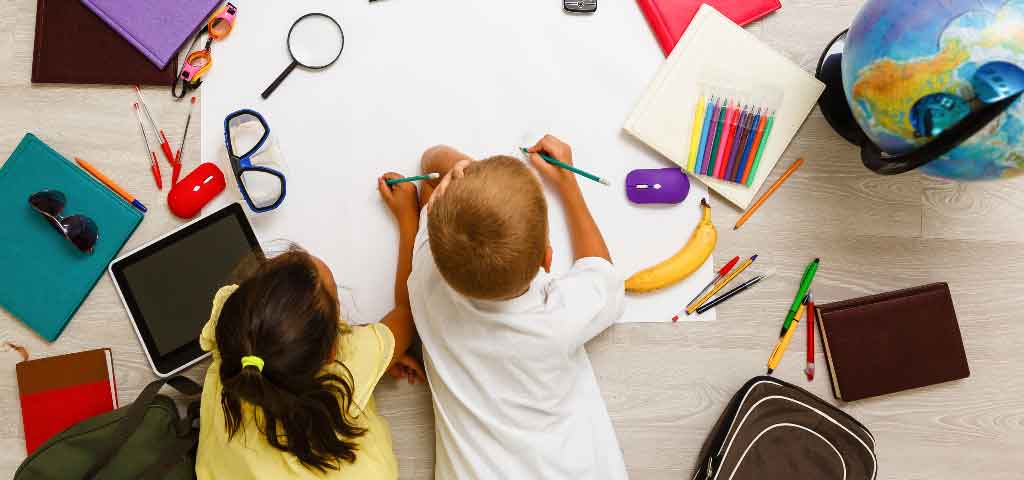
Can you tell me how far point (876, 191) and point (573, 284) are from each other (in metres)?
0.61

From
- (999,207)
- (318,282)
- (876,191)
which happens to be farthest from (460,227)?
(999,207)

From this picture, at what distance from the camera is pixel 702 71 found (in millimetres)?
1121

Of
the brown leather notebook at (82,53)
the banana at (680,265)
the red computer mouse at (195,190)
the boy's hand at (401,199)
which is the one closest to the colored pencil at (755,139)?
the banana at (680,265)

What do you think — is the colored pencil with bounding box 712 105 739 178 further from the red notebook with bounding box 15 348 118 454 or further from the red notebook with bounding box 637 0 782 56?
the red notebook with bounding box 15 348 118 454

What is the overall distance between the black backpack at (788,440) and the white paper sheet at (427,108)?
18 cm

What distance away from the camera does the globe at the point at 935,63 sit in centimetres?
78

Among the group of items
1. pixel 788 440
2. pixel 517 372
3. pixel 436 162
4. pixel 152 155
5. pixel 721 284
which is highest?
pixel 152 155

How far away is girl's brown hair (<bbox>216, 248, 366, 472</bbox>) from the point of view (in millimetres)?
804

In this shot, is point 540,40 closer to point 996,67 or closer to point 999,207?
point 996,67

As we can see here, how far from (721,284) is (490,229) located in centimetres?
55

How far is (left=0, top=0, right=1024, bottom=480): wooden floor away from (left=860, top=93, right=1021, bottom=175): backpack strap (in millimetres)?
193

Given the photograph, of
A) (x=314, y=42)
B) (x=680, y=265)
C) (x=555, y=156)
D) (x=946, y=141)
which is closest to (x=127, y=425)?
(x=314, y=42)

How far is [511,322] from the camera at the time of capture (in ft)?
2.96

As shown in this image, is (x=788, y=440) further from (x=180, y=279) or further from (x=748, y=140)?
(x=180, y=279)
